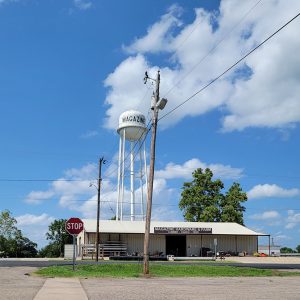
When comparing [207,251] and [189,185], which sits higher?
[189,185]

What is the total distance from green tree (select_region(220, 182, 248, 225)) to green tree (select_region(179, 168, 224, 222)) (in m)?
0.89

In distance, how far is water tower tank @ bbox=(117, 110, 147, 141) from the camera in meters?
61.3

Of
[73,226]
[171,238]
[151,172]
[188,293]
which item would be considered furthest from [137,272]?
[171,238]

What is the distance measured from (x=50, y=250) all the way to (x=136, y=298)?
6796cm

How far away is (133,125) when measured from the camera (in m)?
61.1

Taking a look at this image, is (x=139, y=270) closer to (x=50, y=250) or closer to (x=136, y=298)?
(x=136, y=298)

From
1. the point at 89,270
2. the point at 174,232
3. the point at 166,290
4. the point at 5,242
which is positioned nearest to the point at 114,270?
the point at 89,270

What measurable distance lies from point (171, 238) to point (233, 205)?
51.5 ft

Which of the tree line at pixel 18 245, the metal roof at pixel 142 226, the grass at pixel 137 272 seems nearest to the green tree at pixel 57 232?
the tree line at pixel 18 245

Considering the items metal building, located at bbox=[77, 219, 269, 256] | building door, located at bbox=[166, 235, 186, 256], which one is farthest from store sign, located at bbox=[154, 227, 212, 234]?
building door, located at bbox=[166, 235, 186, 256]

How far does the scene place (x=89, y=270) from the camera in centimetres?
2562

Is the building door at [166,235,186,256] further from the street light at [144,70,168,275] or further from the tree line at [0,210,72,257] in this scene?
the street light at [144,70,168,275]

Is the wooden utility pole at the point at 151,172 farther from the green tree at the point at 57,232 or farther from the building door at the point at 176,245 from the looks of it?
the green tree at the point at 57,232

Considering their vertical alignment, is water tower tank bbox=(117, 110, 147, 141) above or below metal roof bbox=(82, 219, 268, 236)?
above
